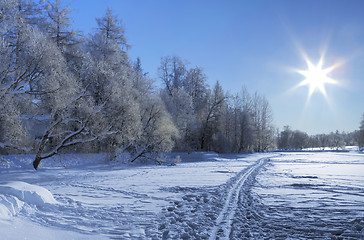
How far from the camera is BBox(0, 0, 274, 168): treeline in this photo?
13844mm

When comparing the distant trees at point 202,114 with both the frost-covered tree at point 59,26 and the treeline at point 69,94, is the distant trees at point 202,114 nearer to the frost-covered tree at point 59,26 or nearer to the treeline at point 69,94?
the treeline at point 69,94

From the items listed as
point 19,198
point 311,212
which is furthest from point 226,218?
point 19,198

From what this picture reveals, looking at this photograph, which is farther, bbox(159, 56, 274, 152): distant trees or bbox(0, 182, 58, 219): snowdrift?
bbox(159, 56, 274, 152): distant trees

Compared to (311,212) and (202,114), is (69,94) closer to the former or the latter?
(311,212)

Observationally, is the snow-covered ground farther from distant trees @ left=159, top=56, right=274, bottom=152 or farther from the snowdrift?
distant trees @ left=159, top=56, right=274, bottom=152

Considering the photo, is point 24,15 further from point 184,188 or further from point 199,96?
point 199,96

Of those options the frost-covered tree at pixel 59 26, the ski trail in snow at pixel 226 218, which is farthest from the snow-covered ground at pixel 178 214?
the frost-covered tree at pixel 59 26

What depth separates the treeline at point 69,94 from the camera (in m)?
13.8

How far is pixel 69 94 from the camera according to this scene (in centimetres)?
1678

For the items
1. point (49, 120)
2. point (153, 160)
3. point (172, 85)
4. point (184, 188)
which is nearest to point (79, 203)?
point (184, 188)

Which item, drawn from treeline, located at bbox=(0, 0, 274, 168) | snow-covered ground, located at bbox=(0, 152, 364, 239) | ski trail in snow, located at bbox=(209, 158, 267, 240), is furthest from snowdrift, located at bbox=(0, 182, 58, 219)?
treeline, located at bbox=(0, 0, 274, 168)

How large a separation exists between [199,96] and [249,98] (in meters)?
16.8

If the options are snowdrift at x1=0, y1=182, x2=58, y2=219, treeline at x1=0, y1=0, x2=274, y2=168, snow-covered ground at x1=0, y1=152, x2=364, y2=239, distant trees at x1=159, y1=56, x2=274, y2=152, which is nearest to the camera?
snow-covered ground at x1=0, y1=152, x2=364, y2=239

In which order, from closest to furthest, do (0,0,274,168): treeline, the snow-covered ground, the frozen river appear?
1. the snow-covered ground
2. the frozen river
3. (0,0,274,168): treeline
